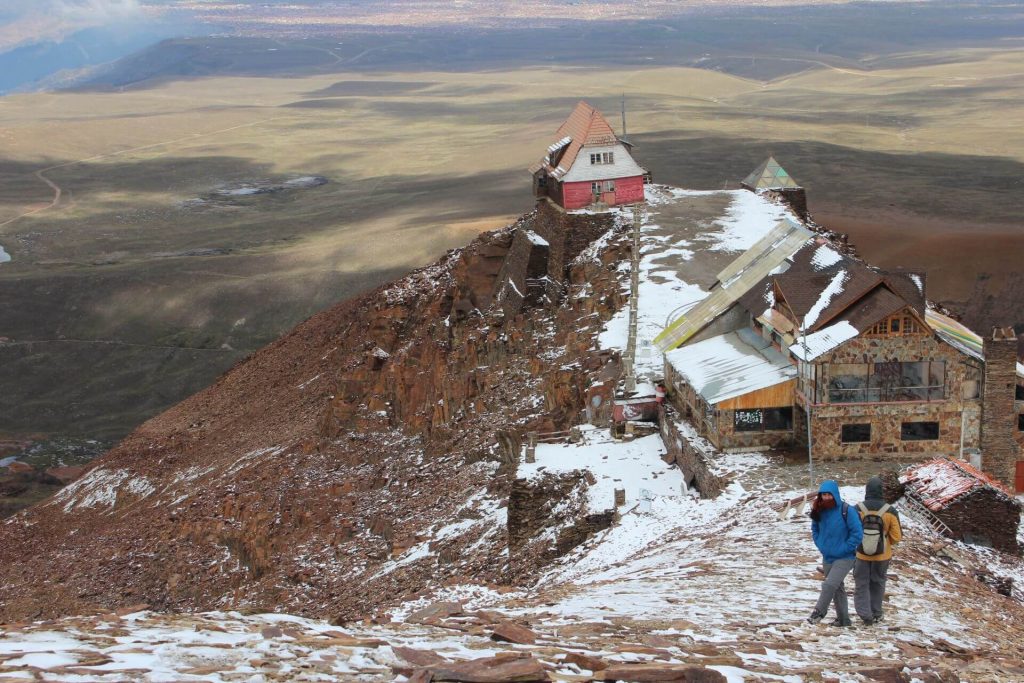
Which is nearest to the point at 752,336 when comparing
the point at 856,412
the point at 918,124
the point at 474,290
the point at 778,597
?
the point at 856,412

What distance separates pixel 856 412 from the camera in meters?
23.7

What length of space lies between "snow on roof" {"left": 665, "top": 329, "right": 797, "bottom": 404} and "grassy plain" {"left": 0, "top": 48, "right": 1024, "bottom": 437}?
3351 cm

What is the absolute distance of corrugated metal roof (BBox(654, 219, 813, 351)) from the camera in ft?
95.2

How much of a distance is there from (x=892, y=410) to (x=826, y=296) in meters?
2.47

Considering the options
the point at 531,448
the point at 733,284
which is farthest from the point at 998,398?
the point at 531,448

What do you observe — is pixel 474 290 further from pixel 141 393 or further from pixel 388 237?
pixel 388 237

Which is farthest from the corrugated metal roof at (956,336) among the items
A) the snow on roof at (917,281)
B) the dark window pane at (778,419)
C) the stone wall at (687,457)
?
the stone wall at (687,457)

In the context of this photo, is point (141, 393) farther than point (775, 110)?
No

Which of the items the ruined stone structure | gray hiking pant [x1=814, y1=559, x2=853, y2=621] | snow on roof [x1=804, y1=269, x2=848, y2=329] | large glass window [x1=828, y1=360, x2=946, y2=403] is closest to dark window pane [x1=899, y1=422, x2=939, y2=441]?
large glass window [x1=828, y1=360, x2=946, y2=403]

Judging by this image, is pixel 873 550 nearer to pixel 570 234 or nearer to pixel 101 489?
pixel 570 234

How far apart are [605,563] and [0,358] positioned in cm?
6367

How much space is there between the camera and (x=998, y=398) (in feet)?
79.5

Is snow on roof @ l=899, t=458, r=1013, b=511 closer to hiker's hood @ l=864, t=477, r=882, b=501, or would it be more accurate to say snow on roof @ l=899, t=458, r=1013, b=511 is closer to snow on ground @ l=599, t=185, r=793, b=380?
hiker's hood @ l=864, t=477, r=882, b=501

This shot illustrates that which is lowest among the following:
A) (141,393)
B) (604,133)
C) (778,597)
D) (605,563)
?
(141,393)
